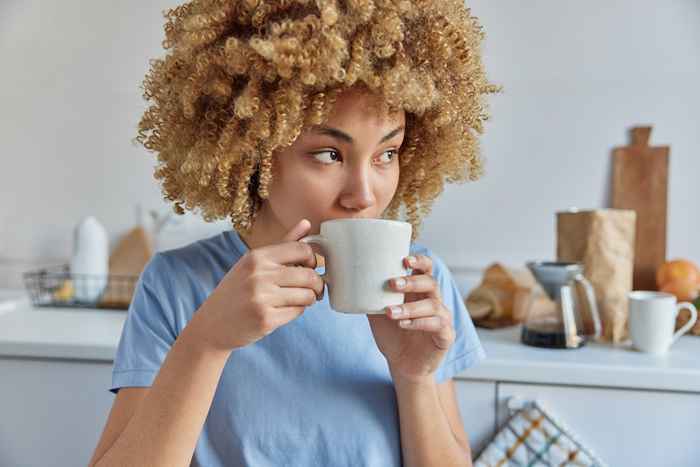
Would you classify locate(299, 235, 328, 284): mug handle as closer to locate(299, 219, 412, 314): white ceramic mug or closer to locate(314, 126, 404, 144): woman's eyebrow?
locate(299, 219, 412, 314): white ceramic mug

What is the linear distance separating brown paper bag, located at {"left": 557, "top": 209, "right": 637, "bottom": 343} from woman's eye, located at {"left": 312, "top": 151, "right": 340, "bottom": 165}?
91cm

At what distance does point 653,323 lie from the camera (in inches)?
49.7

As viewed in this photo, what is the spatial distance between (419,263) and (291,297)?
16cm

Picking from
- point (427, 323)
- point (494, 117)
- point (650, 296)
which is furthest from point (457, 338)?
point (494, 117)

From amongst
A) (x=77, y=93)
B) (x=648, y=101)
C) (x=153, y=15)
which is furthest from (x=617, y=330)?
(x=77, y=93)

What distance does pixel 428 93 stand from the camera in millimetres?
758

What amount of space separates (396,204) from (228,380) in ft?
1.29

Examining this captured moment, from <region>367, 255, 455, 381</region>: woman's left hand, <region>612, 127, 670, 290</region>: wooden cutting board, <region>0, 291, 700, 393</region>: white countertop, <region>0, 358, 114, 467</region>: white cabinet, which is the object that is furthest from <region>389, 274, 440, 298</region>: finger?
<region>612, 127, 670, 290</region>: wooden cutting board

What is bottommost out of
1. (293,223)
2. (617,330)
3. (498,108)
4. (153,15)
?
(617,330)

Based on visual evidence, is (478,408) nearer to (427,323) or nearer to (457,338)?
(457,338)

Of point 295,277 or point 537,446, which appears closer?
point 295,277

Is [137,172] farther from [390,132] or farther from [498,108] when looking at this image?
[390,132]

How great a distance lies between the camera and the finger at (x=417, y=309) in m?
0.66

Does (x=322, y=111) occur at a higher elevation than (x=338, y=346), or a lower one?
higher
